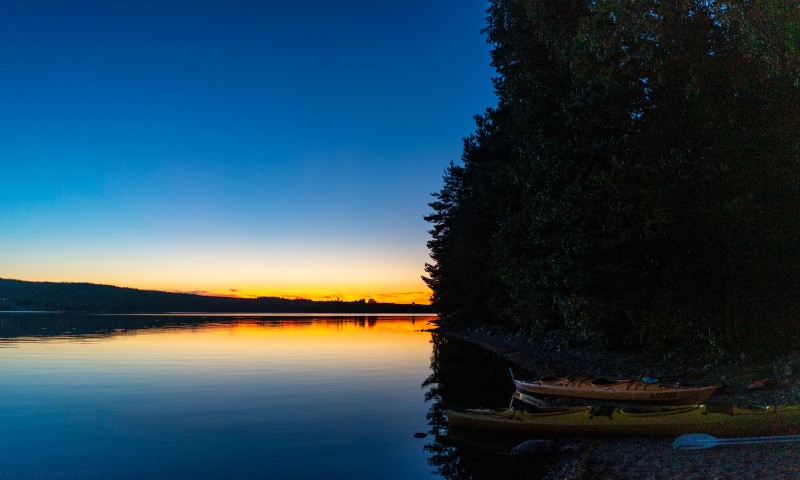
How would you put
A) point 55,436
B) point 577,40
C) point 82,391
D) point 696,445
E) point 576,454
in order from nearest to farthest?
1. point 696,445
2. point 576,454
3. point 55,436
4. point 577,40
5. point 82,391

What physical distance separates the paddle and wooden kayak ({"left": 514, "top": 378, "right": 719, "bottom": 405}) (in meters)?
5.15

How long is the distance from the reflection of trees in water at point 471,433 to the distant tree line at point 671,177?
6.26 metres

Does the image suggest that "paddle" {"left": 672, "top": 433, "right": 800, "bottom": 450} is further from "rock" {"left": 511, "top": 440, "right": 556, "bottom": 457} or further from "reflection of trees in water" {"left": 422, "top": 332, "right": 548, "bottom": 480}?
"reflection of trees in water" {"left": 422, "top": 332, "right": 548, "bottom": 480}

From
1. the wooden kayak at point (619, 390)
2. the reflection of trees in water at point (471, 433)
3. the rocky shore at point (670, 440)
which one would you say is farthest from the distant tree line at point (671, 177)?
the reflection of trees in water at point (471, 433)

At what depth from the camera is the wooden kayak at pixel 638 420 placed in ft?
41.5

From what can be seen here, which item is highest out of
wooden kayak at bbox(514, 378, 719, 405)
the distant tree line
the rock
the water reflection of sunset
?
the distant tree line

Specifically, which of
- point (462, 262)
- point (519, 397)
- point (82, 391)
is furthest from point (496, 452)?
point (462, 262)

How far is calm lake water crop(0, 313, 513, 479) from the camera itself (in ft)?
46.0

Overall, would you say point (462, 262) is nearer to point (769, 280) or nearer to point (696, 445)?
point (769, 280)

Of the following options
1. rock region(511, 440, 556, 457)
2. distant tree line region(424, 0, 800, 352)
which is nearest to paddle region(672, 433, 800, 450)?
rock region(511, 440, 556, 457)

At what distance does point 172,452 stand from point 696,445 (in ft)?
47.0

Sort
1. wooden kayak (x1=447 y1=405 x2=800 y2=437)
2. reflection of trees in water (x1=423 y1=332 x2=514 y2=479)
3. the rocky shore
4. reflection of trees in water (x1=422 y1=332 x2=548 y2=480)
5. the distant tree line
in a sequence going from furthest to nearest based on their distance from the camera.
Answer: the distant tree line → reflection of trees in water (x1=423 y1=332 x2=514 y2=479) → reflection of trees in water (x1=422 y1=332 x2=548 y2=480) → wooden kayak (x1=447 y1=405 x2=800 y2=437) → the rocky shore

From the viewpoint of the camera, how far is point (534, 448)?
1366 centimetres

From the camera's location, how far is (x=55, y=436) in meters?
17.1
